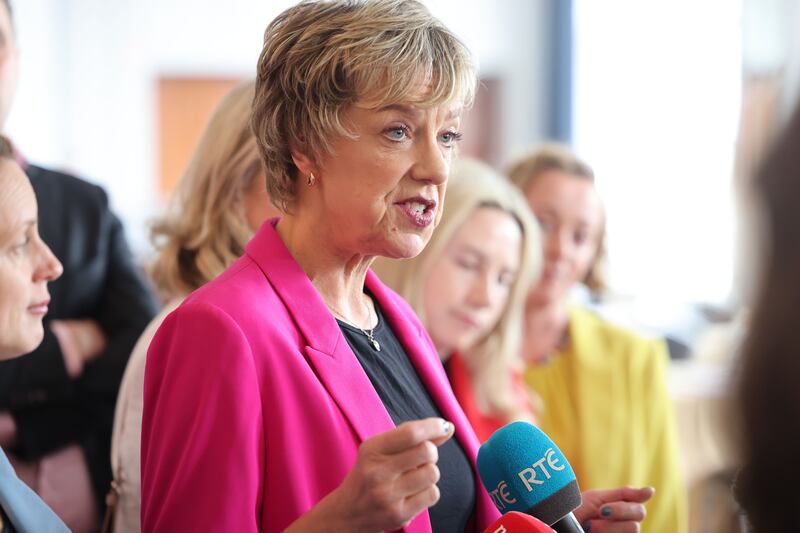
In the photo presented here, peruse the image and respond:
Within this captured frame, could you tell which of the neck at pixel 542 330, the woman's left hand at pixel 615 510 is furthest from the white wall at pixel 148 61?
the woman's left hand at pixel 615 510

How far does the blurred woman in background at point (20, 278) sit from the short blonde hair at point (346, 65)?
386mm

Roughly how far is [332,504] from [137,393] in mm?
663

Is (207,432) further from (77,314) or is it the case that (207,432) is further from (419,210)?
(77,314)

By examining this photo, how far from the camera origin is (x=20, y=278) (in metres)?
1.35

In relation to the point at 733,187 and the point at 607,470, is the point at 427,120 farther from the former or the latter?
the point at 607,470

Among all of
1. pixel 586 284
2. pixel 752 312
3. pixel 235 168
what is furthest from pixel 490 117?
pixel 752 312

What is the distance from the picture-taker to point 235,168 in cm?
186

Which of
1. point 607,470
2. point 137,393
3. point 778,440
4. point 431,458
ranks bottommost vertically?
point 607,470

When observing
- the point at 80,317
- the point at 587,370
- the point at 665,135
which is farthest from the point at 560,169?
the point at 665,135

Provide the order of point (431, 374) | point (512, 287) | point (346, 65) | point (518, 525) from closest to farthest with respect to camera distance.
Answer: point (518, 525), point (346, 65), point (431, 374), point (512, 287)

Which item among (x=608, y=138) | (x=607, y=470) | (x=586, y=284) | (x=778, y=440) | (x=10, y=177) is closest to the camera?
(x=778, y=440)

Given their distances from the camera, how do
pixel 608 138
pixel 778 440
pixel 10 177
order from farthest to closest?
pixel 608 138 → pixel 10 177 → pixel 778 440

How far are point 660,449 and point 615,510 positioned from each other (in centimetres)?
131

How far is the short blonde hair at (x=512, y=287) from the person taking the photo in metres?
2.21
